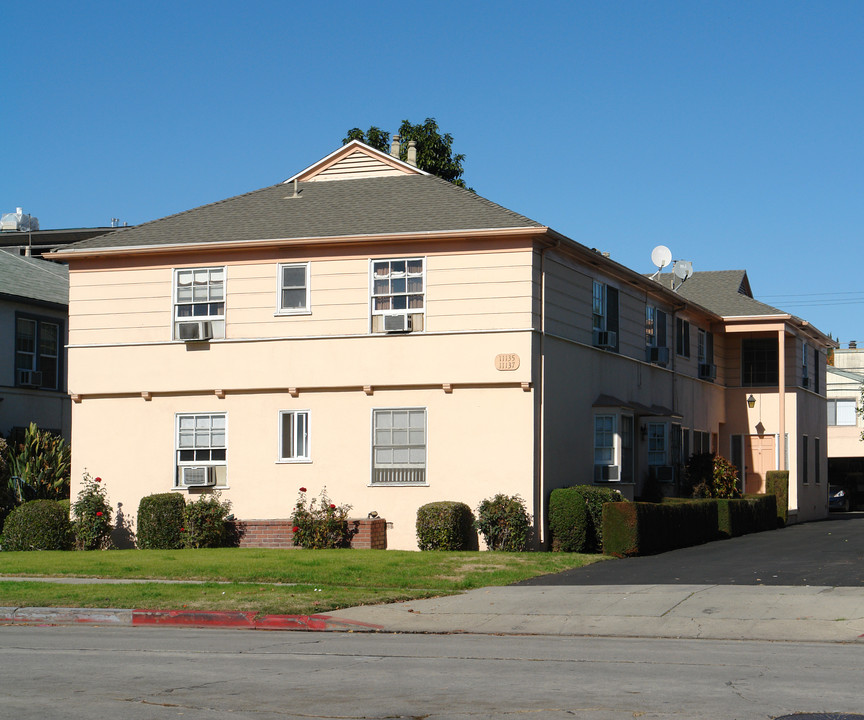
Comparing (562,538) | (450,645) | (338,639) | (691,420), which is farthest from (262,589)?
(691,420)

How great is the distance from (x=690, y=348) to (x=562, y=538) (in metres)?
13.2

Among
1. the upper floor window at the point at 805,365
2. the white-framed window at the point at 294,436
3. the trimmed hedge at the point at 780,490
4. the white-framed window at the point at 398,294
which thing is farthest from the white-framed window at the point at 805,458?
the white-framed window at the point at 294,436

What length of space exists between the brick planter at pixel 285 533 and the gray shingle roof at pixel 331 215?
6.04 metres

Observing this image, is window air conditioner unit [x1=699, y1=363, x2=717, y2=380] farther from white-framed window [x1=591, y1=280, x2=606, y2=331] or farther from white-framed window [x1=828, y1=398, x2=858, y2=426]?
white-framed window [x1=828, y1=398, x2=858, y2=426]

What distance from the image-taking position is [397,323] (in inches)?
991

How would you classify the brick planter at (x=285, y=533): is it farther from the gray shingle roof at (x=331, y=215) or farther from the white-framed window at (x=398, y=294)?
the gray shingle roof at (x=331, y=215)

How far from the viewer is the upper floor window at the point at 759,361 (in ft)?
131

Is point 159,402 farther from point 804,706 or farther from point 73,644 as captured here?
point 804,706

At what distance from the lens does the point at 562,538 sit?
79.9 ft

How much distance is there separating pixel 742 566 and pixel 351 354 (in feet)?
29.9

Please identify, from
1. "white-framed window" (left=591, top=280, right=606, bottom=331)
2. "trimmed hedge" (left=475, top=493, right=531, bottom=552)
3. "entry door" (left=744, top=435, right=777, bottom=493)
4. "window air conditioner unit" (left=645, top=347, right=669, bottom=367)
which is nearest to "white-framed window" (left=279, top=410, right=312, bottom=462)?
"trimmed hedge" (left=475, top=493, right=531, bottom=552)

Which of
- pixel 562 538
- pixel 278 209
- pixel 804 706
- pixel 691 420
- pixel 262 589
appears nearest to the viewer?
pixel 804 706

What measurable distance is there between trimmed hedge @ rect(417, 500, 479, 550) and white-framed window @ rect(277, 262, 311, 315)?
527 centimetres

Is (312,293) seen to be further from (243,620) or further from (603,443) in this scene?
(243,620)
